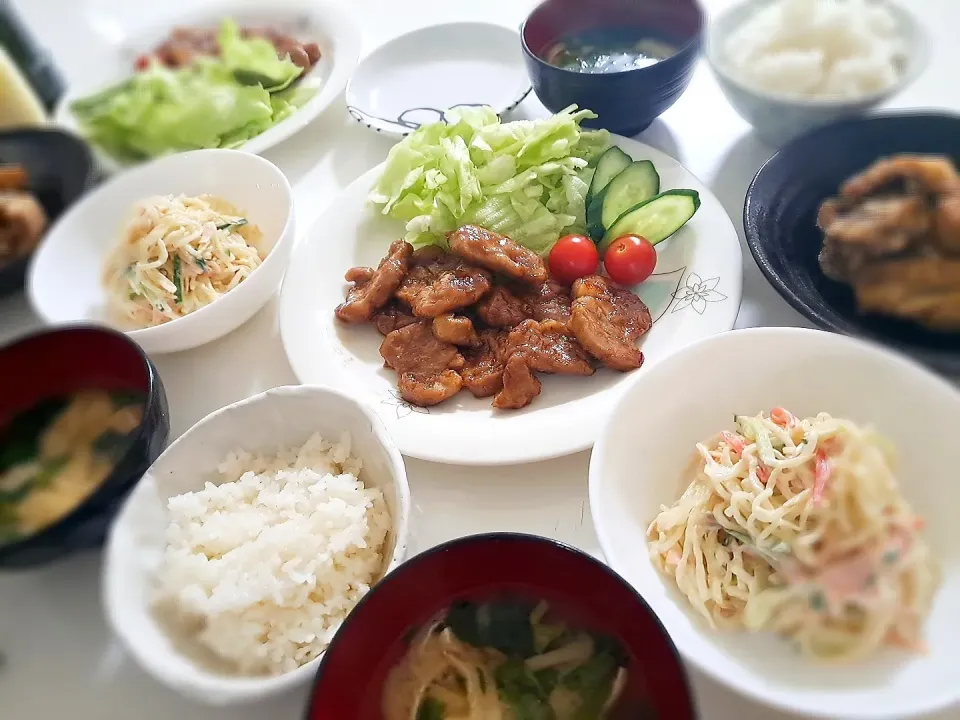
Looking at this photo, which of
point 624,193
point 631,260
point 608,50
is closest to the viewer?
point 631,260

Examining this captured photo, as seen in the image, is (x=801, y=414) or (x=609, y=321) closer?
(x=801, y=414)

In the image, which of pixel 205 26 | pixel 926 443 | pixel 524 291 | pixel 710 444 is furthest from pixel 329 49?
pixel 926 443

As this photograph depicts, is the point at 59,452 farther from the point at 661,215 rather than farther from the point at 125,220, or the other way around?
the point at 661,215

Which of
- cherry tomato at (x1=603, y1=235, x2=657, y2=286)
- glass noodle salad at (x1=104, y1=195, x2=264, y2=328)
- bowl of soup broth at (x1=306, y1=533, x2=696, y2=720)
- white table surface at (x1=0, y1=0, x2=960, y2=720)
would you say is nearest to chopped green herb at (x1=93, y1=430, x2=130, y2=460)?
white table surface at (x1=0, y1=0, x2=960, y2=720)

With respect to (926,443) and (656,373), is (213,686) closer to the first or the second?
(656,373)

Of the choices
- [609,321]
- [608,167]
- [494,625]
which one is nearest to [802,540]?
[494,625]

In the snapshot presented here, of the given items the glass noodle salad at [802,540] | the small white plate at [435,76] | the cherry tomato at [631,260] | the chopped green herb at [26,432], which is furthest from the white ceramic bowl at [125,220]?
the glass noodle salad at [802,540]
